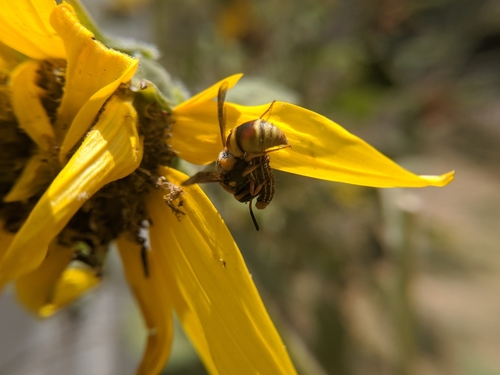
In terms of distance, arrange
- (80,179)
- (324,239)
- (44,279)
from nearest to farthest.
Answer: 1. (80,179)
2. (44,279)
3. (324,239)

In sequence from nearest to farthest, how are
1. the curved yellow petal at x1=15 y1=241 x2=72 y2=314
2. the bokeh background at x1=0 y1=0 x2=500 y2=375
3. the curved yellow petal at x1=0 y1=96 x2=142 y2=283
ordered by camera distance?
the curved yellow petal at x1=0 y1=96 x2=142 y2=283 < the curved yellow petal at x1=15 y1=241 x2=72 y2=314 < the bokeh background at x1=0 y1=0 x2=500 y2=375

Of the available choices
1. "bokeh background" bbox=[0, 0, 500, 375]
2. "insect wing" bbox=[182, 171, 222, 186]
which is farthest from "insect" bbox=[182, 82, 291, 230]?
"bokeh background" bbox=[0, 0, 500, 375]

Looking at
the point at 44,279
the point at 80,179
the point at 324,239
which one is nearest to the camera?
the point at 80,179

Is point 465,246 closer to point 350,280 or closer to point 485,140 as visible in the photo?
point 350,280

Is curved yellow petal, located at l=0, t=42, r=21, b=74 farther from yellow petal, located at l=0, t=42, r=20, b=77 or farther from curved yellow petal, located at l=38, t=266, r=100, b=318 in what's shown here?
curved yellow petal, located at l=38, t=266, r=100, b=318

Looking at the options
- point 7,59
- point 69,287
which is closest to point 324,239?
point 69,287

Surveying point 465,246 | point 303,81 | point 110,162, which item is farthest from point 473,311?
point 110,162

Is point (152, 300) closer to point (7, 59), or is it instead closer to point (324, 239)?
point (7, 59)
